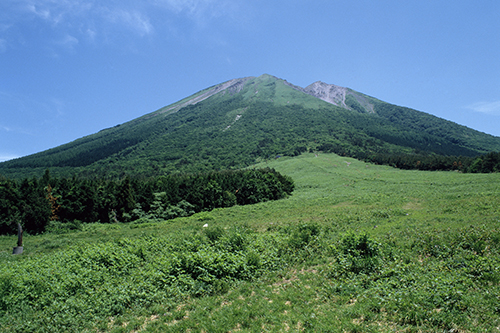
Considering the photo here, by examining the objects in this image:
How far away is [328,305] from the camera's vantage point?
7891mm

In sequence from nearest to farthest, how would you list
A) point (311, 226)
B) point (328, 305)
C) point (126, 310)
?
point (328, 305), point (126, 310), point (311, 226)

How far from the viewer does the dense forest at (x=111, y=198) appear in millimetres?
33688

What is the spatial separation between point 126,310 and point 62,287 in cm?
340

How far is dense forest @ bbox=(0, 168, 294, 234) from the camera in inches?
1326

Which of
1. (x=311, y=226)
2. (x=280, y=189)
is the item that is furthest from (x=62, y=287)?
(x=280, y=189)

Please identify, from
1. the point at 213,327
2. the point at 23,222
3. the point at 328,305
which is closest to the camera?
the point at 213,327

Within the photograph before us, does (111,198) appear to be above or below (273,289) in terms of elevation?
above

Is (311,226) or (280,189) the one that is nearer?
(311,226)

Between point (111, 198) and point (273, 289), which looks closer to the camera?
point (273, 289)

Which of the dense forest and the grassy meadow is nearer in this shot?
the grassy meadow

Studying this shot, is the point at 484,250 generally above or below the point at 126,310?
above

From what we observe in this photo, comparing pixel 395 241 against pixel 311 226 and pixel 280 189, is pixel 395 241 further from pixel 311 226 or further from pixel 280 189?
pixel 280 189

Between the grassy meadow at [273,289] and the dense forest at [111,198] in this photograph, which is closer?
the grassy meadow at [273,289]

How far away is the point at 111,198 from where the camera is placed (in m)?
44.0
